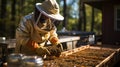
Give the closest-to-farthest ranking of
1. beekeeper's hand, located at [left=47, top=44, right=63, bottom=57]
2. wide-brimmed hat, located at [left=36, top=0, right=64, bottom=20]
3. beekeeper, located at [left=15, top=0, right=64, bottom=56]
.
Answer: wide-brimmed hat, located at [left=36, top=0, right=64, bottom=20] → beekeeper, located at [left=15, top=0, right=64, bottom=56] → beekeeper's hand, located at [left=47, top=44, right=63, bottom=57]

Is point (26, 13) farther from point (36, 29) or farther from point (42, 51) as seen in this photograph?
point (42, 51)

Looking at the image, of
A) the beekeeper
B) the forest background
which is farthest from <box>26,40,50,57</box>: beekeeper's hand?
the forest background

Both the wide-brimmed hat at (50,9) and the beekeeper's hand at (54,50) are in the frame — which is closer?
the wide-brimmed hat at (50,9)

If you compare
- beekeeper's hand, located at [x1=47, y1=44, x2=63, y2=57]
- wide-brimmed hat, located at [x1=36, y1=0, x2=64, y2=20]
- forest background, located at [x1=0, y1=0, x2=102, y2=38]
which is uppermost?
wide-brimmed hat, located at [x1=36, y1=0, x2=64, y2=20]

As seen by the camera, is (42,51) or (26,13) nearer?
(42,51)

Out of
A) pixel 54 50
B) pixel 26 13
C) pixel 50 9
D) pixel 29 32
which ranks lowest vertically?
pixel 26 13

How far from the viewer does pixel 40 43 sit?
439 cm

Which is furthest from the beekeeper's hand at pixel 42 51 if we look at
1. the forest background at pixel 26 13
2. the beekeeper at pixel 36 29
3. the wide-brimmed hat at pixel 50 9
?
the forest background at pixel 26 13

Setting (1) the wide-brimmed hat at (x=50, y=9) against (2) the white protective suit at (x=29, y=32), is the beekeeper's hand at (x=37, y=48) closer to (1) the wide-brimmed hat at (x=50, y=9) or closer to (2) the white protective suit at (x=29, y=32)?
(2) the white protective suit at (x=29, y=32)

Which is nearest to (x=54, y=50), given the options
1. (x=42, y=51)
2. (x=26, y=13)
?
(x=42, y=51)

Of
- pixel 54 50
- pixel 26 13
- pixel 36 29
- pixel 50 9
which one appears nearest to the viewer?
pixel 50 9

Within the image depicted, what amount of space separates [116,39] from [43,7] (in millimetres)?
11379

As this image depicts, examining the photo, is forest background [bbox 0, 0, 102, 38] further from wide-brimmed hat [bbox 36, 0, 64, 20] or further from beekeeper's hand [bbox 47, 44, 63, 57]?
wide-brimmed hat [bbox 36, 0, 64, 20]

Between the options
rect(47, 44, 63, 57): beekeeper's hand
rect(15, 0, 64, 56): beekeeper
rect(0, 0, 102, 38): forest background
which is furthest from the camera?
rect(0, 0, 102, 38): forest background
